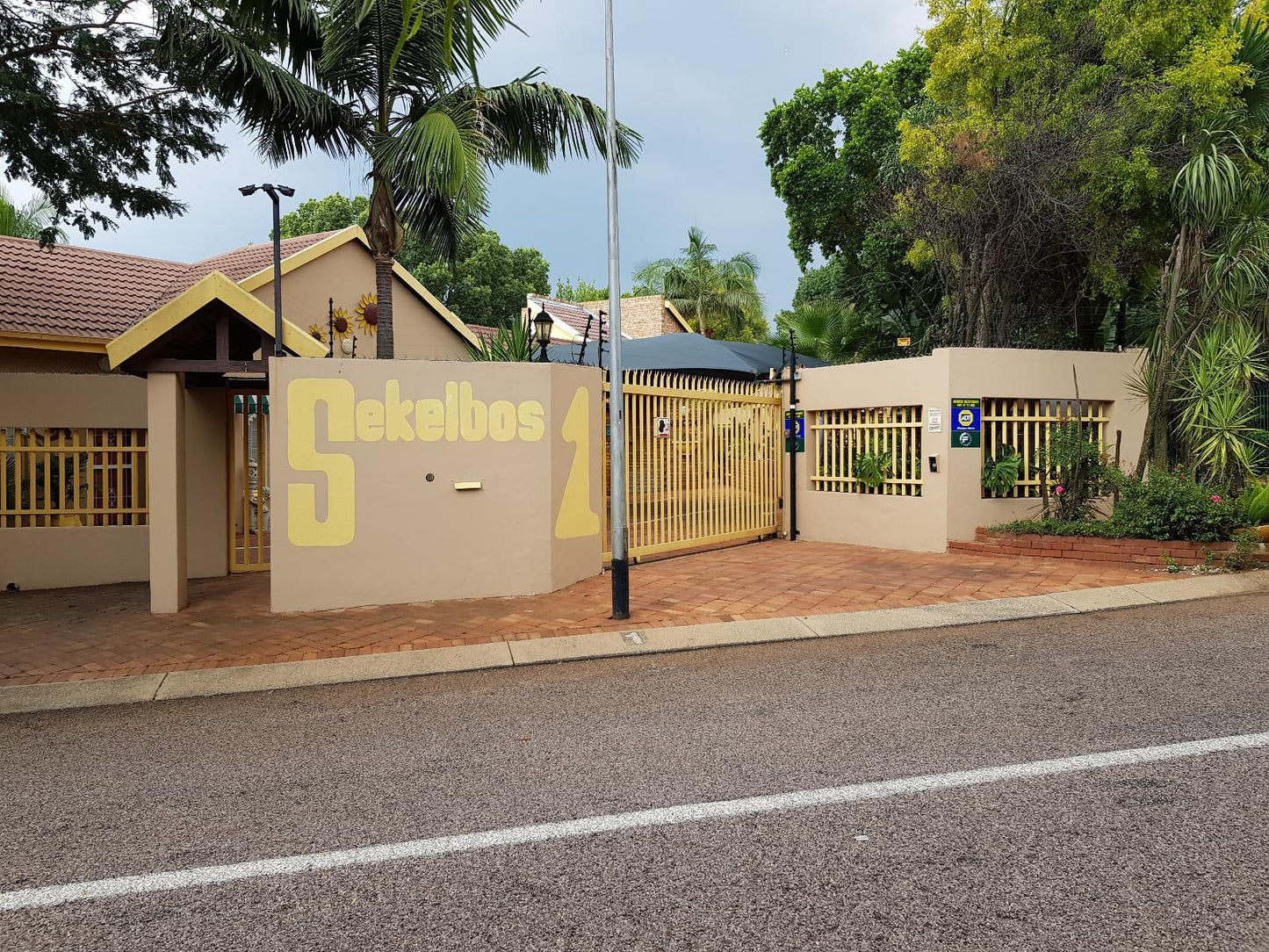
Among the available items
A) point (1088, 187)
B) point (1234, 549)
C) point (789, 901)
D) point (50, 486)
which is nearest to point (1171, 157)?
point (1088, 187)

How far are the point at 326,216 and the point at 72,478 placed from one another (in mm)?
28852

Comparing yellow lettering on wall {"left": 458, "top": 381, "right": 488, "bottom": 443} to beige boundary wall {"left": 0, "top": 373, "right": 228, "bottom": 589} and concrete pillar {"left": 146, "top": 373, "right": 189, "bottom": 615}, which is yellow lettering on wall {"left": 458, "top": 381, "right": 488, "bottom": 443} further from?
beige boundary wall {"left": 0, "top": 373, "right": 228, "bottom": 589}

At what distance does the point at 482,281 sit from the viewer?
38000 mm

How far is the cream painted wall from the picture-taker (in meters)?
16.5

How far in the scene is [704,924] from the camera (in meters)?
2.82

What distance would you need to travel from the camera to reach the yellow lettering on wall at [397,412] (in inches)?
332

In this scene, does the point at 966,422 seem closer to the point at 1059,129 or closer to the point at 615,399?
the point at 1059,129

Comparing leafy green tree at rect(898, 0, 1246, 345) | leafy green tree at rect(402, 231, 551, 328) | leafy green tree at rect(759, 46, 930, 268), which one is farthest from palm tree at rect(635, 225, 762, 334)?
leafy green tree at rect(898, 0, 1246, 345)

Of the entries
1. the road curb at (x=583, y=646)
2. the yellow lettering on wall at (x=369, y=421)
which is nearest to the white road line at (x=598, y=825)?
the road curb at (x=583, y=646)

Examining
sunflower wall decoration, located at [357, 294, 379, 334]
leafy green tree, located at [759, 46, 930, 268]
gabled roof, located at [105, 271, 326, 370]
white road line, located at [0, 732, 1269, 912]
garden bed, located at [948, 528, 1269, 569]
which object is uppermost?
leafy green tree, located at [759, 46, 930, 268]

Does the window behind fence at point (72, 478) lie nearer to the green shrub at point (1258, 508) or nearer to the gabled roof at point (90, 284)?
the gabled roof at point (90, 284)

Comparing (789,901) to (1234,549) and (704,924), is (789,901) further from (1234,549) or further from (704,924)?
(1234,549)

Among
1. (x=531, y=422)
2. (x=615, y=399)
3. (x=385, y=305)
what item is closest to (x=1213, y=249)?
(x=615, y=399)

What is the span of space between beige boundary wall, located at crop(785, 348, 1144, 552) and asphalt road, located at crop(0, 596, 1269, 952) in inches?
195
